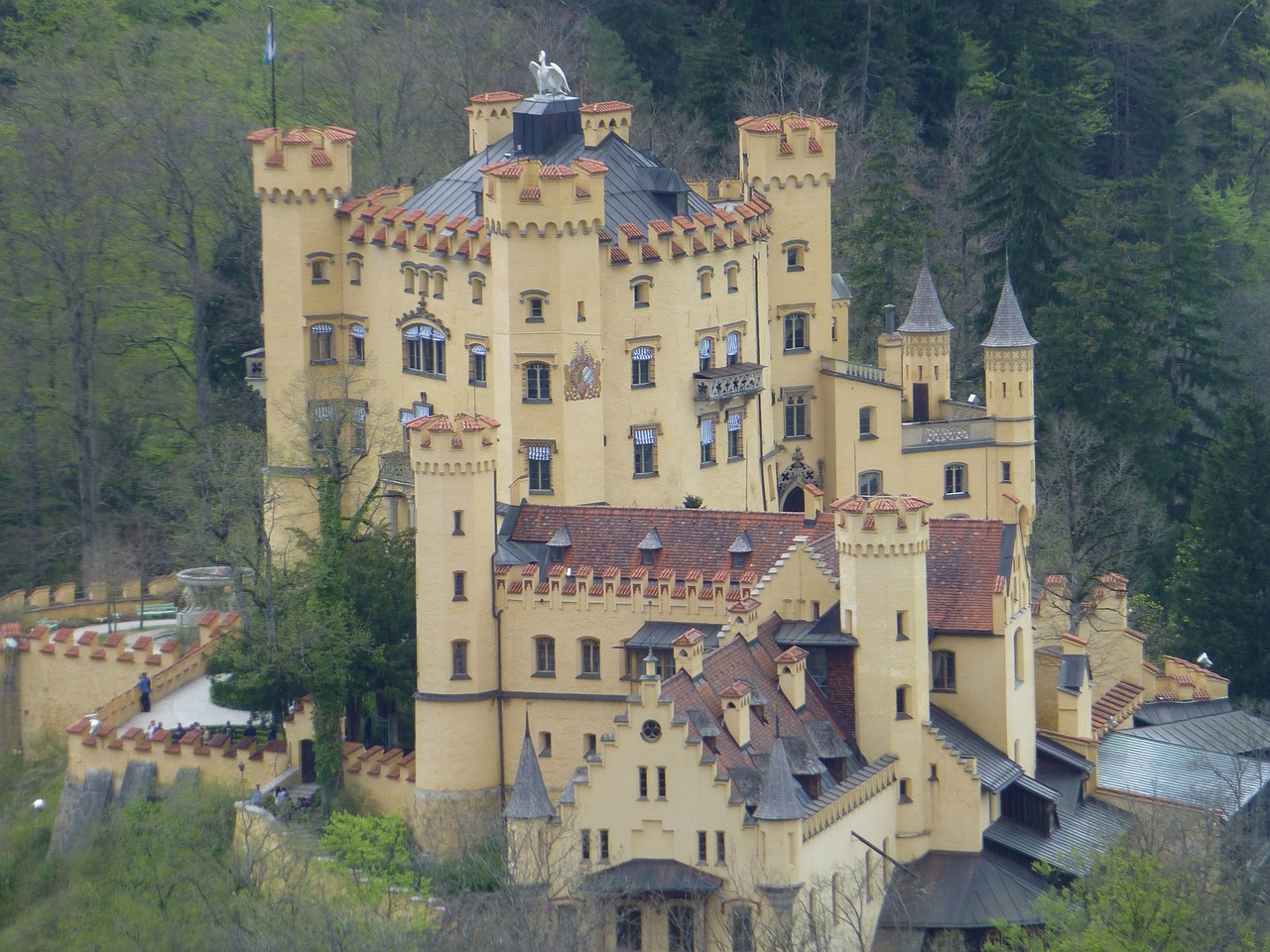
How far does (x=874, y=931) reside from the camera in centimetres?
8488

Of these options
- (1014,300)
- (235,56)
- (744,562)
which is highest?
(235,56)

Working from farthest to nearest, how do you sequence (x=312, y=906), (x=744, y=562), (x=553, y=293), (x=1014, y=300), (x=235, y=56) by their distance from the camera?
(x=235, y=56) < (x=1014, y=300) < (x=553, y=293) < (x=744, y=562) < (x=312, y=906)

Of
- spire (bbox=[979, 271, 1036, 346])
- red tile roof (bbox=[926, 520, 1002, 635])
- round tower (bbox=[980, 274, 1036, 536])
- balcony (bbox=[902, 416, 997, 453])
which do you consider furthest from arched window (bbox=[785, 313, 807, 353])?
red tile roof (bbox=[926, 520, 1002, 635])

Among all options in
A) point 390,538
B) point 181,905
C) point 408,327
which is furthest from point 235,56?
point 181,905

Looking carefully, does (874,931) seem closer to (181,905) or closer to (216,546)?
(181,905)

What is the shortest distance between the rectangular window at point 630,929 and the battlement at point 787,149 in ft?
104

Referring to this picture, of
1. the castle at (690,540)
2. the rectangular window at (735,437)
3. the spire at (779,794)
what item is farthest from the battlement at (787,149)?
the spire at (779,794)

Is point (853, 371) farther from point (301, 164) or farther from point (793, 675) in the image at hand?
point (793, 675)

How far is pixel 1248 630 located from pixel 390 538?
2750 cm

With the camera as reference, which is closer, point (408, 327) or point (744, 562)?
point (744, 562)

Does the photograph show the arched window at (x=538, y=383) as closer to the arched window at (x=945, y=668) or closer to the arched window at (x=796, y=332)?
the arched window at (x=796, y=332)

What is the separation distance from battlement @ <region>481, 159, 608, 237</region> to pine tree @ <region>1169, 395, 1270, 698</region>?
2278 centimetres

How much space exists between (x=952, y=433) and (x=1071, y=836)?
19346mm

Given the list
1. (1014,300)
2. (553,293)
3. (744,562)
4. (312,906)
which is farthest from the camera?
(1014,300)
